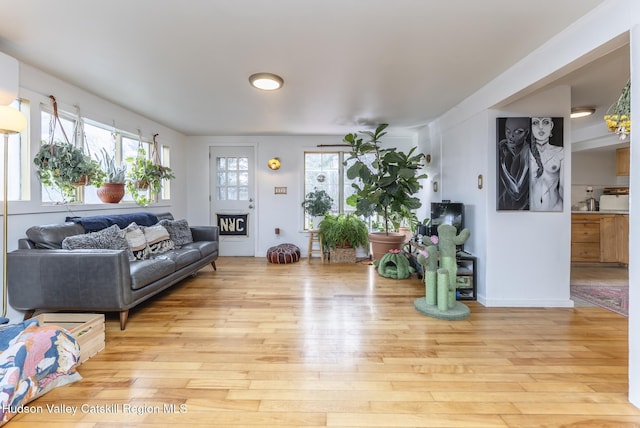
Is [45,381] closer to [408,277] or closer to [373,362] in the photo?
[373,362]

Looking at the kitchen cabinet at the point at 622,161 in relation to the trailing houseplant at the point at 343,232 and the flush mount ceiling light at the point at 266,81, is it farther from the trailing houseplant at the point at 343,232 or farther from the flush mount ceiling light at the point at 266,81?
the flush mount ceiling light at the point at 266,81

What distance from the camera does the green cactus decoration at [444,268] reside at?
8.76 ft

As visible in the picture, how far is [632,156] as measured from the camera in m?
1.57

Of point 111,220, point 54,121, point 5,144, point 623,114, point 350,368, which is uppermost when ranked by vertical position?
point 54,121

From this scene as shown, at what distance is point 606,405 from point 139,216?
4445mm

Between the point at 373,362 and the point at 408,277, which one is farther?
the point at 408,277

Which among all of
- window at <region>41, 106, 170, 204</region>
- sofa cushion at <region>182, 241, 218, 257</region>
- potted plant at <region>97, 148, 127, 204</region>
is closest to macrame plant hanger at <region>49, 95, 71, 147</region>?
window at <region>41, 106, 170, 204</region>

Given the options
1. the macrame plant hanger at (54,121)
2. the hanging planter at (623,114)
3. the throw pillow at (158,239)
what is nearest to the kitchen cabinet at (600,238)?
the hanging planter at (623,114)

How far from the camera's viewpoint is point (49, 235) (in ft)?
8.13

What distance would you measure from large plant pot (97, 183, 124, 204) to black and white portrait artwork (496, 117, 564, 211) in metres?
4.03

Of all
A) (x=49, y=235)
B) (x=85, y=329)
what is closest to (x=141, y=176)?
(x=49, y=235)

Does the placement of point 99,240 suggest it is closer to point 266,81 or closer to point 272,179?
point 266,81

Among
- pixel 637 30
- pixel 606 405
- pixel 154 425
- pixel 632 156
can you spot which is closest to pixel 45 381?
pixel 154 425

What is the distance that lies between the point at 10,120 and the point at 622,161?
772cm
